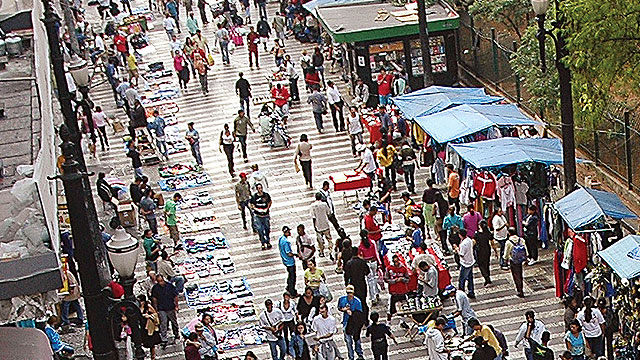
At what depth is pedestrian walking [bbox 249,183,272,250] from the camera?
2697cm

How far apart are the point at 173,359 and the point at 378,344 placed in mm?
4224

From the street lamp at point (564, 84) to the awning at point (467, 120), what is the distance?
4331mm

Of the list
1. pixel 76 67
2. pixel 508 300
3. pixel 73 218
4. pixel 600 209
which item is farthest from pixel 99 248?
pixel 73 218

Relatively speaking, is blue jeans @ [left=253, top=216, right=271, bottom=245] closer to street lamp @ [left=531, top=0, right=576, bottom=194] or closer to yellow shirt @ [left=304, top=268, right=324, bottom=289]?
yellow shirt @ [left=304, top=268, right=324, bottom=289]

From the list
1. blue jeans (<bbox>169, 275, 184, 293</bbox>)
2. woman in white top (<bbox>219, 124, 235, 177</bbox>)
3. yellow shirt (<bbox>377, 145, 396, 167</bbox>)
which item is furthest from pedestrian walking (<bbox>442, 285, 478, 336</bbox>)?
woman in white top (<bbox>219, 124, 235, 177</bbox>)

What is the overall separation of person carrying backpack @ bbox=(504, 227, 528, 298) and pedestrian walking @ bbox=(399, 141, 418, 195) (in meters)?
5.24

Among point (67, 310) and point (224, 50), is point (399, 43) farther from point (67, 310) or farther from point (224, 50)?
point (67, 310)

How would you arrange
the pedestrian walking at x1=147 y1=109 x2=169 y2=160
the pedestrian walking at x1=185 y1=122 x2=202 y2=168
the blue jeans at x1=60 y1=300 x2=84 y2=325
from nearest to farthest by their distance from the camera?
the blue jeans at x1=60 y1=300 x2=84 y2=325 → the pedestrian walking at x1=185 y1=122 x2=202 y2=168 → the pedestrian walking at x1=147 y1=109 x2=169 y2=160

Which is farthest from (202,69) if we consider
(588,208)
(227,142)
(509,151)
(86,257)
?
(86,257)

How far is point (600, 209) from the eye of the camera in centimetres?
2195

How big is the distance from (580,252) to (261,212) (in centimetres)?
748

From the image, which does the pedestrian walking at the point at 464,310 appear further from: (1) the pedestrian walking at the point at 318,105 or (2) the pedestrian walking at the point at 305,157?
(1) the pedestrian walking at the point at 318,105

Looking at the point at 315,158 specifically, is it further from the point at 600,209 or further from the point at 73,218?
the point at 73,218

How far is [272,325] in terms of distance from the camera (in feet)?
70.7
